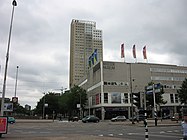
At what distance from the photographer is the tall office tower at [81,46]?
153 metres

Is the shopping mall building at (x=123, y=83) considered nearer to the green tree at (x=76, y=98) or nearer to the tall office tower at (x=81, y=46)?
the green tree at (x=76, y=98)

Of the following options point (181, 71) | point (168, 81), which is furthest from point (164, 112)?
point (181, 71)

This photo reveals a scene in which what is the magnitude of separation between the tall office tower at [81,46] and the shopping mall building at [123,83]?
60.2 metres

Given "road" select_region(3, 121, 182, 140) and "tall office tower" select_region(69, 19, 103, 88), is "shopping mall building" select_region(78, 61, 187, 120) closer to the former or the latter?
"road" select_region(3, 121, 182, 140)

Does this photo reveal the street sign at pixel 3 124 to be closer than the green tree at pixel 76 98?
Yes

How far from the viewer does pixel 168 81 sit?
88.7 meters

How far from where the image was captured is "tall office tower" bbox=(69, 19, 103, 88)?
153 meters

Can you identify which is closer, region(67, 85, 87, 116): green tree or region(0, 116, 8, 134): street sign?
region(0, 116, 8, 134): street sign

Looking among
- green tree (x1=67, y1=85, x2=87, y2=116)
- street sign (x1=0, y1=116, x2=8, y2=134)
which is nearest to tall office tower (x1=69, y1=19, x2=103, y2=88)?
green tree (x1=67, y1=85, x2=87, y2=116)

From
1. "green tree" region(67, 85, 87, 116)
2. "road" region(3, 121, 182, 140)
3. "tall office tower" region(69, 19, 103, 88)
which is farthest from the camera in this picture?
"tall office tower" region(69, 19, 103, 88)

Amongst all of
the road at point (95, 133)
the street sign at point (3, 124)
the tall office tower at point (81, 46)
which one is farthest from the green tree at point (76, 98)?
the street sign at point (3, 124)

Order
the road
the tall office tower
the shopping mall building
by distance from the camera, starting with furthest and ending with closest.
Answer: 1. the tall office tower
2. the shopping mall building
3. the road

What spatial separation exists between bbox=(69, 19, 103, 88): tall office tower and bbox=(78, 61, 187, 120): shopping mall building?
60.2 m

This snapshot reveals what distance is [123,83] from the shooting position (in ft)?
270
